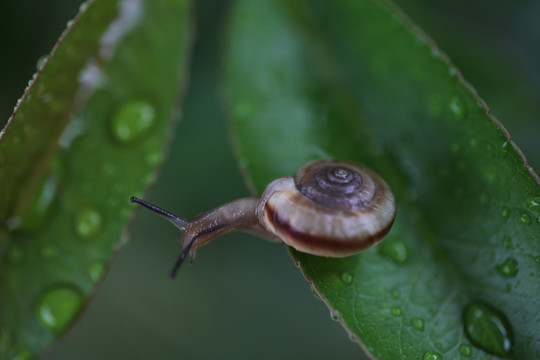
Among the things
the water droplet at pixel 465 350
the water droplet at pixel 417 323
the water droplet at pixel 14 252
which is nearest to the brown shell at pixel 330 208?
the water droplet at pixel 417 323

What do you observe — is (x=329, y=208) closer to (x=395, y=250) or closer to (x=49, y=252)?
(x=395, y=250)

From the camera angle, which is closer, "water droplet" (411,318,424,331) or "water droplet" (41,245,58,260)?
"water droplet" (411,318,424,331)

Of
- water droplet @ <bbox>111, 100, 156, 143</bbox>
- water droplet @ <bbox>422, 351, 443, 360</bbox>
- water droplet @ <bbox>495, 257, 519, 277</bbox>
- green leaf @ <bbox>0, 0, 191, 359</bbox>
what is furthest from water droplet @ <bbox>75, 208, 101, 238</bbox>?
water droplet @ <bbox>495, 257, 519, 277</bbox>

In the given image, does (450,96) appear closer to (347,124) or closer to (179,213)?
(347,124)

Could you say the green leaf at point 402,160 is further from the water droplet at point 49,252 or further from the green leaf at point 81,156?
the water droplet at point 49,252

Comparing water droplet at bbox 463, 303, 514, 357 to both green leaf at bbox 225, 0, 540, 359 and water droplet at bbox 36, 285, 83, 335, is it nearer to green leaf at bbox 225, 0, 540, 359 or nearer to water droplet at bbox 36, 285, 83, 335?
green leaf at bbox 225, 0, 540, 359

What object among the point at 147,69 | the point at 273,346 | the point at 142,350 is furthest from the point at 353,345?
the point at 147,69
